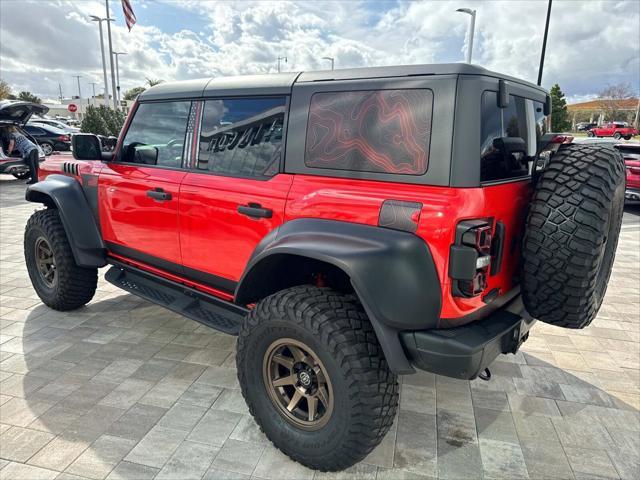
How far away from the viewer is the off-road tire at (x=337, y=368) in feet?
6.69

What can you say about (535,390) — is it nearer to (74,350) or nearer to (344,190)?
(344,190)

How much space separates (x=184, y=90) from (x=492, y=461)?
3.10m

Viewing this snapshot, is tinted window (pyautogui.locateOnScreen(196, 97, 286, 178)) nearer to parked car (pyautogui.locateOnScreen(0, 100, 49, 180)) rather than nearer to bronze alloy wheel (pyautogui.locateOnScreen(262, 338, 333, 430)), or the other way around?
bronze alloy wheel (pyautogui.locateOnScreen(262, 338, 333, 430))

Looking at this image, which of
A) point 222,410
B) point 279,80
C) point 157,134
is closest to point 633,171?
point 279,80

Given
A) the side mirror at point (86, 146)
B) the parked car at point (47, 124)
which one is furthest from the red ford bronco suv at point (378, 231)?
the parked car at point (47, 124)

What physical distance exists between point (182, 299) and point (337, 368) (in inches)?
65.4

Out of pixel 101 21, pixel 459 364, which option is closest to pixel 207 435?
pixel 459 364

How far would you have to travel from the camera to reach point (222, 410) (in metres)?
2.75

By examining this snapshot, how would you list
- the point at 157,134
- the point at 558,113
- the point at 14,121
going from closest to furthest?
the point at 157,134 < the point at 14,121 < the point at 558,113

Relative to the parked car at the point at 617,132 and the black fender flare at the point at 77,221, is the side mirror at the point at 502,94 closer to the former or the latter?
the black fender flare at the point at 77,221

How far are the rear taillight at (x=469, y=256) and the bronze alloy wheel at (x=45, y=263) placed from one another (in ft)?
12.4

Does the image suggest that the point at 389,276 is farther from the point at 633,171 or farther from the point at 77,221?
the point at 633,171

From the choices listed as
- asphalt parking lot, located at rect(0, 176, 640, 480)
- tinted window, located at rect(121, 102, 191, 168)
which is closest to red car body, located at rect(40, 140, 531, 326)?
tinted window, located at rect(121, 102, 191, 168)

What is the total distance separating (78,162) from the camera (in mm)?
4012
